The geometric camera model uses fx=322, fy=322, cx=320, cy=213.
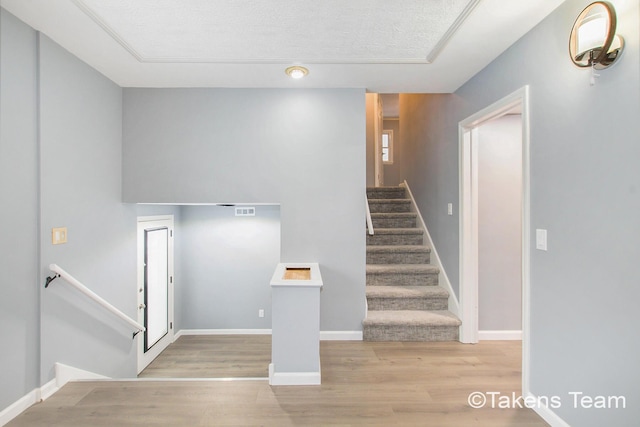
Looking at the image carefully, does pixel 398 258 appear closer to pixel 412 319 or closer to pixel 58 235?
pixel 412 319

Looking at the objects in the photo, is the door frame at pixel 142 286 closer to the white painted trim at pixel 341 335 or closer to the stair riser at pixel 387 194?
the white painted trim at pixel 341 335

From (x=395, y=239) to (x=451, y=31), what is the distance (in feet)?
8.16

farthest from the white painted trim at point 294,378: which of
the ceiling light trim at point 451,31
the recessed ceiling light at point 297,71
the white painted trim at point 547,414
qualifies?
the ceiling light trim at point 451,31

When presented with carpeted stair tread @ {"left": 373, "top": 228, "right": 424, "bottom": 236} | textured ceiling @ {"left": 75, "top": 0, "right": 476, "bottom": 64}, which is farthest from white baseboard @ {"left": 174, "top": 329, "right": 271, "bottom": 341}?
textured ceiling @ {"left": 75, "top": 0, "right": 476, "bottom": 64}

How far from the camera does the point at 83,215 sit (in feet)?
8.53

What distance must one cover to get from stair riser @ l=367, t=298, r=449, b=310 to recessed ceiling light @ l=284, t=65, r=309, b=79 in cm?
225

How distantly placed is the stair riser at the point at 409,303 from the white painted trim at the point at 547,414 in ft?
4.12

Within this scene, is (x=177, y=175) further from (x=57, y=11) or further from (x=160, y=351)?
(x=160, y=351)

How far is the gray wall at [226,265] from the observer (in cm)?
467

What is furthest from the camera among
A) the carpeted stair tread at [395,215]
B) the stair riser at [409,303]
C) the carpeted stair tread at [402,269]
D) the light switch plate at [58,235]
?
the carpeted stair tread at [395,215]

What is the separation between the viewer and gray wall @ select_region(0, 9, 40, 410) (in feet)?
6.30

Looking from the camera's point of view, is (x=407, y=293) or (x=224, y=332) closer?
(x=407, y=293)

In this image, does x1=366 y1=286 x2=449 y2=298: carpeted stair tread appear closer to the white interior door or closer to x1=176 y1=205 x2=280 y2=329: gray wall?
x1=176 y1=205 x2=280 y2=329: gray wall

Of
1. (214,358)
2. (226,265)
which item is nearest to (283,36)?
(226,265)
